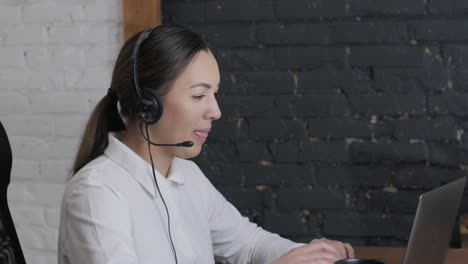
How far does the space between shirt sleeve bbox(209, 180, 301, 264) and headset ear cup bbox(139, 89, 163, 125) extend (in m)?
0.40

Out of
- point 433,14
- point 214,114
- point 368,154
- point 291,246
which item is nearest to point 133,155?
point 214,114

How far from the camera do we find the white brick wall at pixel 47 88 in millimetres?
2377

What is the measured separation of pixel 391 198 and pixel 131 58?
3.73ft

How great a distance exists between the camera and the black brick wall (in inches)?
85.7

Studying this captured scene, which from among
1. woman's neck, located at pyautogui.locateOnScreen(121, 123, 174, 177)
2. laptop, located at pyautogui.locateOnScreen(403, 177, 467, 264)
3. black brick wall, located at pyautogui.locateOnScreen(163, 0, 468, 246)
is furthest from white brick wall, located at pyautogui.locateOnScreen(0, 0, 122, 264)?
laptop, located at pyautogui.locateOnScreen(403, 177, 467, 264)

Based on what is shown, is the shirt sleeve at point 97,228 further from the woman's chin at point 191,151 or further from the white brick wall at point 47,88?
the white brick wall at point 47,88

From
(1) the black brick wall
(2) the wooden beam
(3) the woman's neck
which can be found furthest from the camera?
(2) the wooden beam

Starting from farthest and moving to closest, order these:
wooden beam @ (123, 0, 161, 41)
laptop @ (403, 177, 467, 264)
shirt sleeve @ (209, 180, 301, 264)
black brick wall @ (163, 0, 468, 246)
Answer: wooden beam @ (123, 0, 161, 41)
black brick wall @ (163, 0, 468, 246)
shirt sleeve @ (209, 180, 301, 264)
laptop @ (403, 177, 467, 264)

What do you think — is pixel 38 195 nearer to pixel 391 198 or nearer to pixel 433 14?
pixel 391 198

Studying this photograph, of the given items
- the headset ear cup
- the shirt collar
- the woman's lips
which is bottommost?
the shirt collar

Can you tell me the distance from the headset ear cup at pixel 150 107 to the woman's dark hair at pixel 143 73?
2 centimetres

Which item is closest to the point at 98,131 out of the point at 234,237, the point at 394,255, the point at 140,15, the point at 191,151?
the point at 191,151

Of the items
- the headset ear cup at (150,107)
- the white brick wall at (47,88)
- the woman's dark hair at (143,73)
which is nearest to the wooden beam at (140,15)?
the white brick wall at (47,88)

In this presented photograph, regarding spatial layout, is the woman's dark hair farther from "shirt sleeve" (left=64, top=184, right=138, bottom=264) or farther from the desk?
the desk
